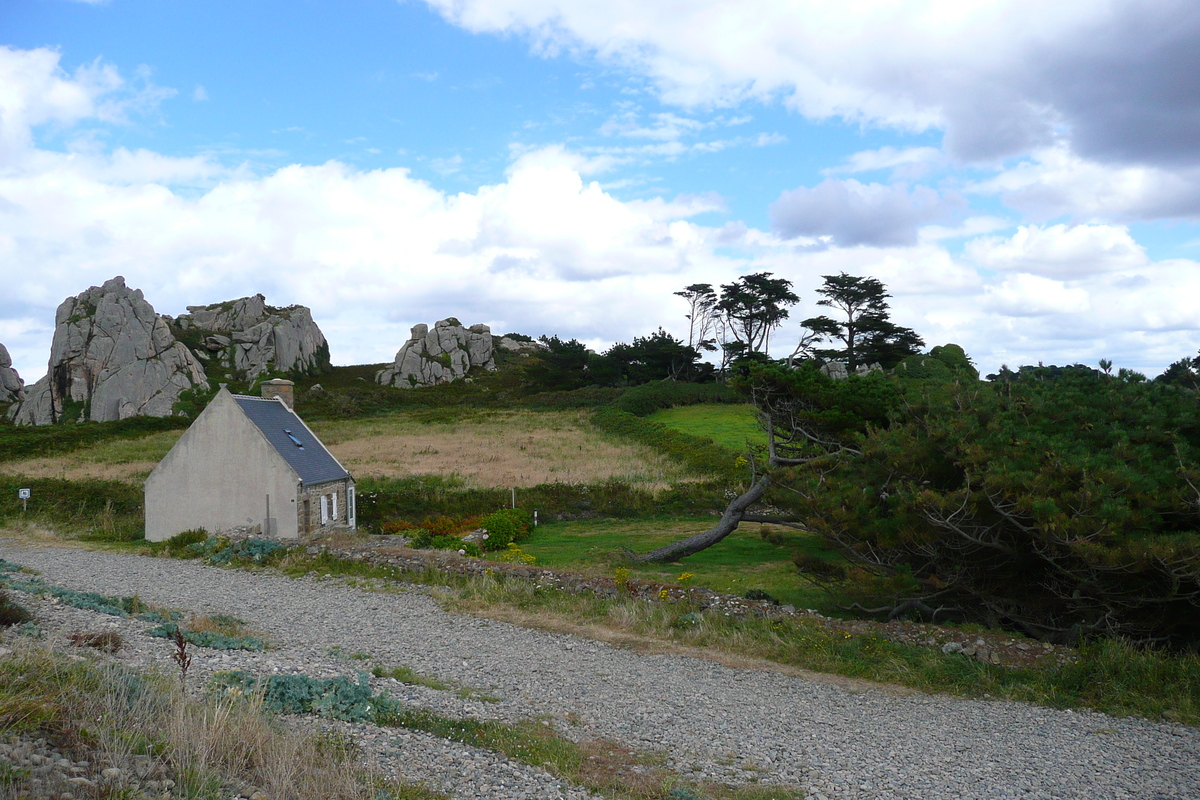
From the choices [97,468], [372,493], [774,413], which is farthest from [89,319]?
[774,413]

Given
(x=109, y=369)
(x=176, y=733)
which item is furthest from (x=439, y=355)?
(x=176, y=733)

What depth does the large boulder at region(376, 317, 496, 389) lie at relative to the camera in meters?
95.8

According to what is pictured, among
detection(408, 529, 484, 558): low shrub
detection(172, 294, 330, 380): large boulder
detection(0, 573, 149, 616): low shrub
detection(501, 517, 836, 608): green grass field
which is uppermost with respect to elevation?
detection(172, 294, 330, 380): large boulder

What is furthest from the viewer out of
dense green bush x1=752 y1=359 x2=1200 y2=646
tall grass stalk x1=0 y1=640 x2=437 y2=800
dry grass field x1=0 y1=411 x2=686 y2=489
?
dry grass field x1=0 y1=411 x2=686 y2=489

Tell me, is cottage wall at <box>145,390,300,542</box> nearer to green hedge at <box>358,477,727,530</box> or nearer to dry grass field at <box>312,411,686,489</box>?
green hedge at <box>358,477,727,530</box>

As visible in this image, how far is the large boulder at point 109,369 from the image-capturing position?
2562 inches

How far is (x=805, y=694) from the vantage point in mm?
10641

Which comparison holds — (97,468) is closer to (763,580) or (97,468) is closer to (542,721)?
(763,580)

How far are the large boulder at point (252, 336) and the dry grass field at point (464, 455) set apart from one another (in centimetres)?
2962

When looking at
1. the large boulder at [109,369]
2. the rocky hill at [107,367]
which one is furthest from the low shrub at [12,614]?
the large boulder at [109,369]

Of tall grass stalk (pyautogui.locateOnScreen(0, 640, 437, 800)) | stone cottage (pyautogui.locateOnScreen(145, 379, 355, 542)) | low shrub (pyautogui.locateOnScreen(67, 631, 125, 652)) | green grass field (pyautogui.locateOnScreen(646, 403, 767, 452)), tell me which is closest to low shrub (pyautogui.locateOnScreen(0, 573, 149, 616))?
low shrub (pyautogui.locateOnScreen(67, 631, 125, 652))

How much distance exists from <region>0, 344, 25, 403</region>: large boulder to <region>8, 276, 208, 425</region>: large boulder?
171 inches

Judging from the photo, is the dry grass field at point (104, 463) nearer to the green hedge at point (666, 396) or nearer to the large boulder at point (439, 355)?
the green hedge at point (666, 396)

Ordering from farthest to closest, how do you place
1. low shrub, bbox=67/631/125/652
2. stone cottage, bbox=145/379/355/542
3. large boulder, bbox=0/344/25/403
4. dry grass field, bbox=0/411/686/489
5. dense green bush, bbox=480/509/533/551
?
1. large boulder, bbox=0/344/25/403
2. dry grass field, bbox=0/411/686/489
3. dense green bush, bbox=480/509/533/551
4. stone cottage, bbox=145/379/355/542
5. low shrub, bbox=67/631/125/652
